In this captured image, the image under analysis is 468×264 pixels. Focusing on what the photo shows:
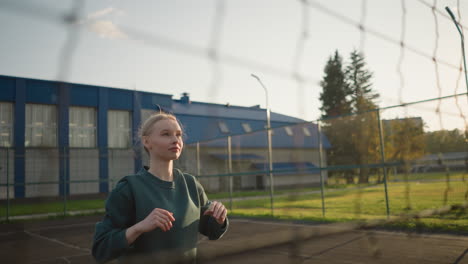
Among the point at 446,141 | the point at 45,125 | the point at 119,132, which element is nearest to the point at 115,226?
the point at 45,125

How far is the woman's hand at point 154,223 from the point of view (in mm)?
1157

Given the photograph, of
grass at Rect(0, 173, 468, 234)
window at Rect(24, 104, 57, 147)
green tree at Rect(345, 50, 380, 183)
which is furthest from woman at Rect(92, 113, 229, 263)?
green tree at Rect(345, 50, 380, 183)

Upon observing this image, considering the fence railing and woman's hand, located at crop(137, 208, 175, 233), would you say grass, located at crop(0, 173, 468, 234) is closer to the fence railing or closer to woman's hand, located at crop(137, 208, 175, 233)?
the fence railing

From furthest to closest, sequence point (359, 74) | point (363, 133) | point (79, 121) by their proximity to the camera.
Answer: point (363, 133)
point (359, 74)
point (79, 121)

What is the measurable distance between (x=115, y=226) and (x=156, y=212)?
21cm

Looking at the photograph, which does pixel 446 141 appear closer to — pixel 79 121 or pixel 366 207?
pixel 366 207

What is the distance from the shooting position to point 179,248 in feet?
4.53

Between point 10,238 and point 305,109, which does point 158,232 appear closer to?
point 305,109

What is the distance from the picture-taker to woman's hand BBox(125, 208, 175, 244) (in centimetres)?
116

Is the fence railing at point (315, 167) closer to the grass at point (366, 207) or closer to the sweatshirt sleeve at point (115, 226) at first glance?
the grass at point (366, 207)

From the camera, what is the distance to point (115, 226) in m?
1.28

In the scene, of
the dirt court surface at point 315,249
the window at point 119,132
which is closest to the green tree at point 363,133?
the dirt court surface at point 315,249

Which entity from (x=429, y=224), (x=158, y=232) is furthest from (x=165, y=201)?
(x=429, y=224)

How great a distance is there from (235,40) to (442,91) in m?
2.91
